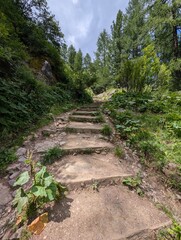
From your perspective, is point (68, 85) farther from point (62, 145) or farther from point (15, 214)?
point (15, 214)

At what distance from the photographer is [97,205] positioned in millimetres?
1406

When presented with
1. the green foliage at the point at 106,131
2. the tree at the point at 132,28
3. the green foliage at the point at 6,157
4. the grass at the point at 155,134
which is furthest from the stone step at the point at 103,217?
the tree at the point at 132,28

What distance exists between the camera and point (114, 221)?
1266 mm

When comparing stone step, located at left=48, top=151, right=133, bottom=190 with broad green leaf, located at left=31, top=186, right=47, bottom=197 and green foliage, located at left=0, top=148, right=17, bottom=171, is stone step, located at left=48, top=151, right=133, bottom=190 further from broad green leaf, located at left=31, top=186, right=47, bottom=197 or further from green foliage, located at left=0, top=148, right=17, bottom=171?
green foliage, located at left=0, top=148, right=17, bottom=171

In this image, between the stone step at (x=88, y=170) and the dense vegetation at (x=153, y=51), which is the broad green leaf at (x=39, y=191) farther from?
the dense vegetation at (x=153, y=51)

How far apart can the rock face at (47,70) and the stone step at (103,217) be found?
4874 mm

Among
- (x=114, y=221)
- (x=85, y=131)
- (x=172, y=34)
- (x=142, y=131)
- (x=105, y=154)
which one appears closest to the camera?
(x=114, y=221)

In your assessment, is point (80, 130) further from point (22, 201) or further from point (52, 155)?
point (22, 201)

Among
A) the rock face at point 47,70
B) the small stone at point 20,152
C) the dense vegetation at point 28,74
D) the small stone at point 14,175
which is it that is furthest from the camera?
the rock face at point 47,70

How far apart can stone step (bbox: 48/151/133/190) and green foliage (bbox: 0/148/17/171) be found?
0.59 m

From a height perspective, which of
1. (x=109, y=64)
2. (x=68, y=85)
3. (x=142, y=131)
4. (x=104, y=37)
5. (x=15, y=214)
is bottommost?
(x=15, y=214)

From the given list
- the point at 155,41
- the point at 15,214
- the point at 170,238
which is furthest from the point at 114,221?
the point at 155,41

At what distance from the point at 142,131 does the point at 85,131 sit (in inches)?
43.8

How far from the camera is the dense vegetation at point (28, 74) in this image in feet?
9.25
